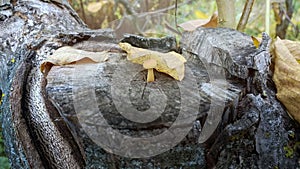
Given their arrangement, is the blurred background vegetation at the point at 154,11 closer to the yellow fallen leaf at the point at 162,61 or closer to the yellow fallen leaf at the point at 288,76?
the yellow fallen leaf at the point at 288,76

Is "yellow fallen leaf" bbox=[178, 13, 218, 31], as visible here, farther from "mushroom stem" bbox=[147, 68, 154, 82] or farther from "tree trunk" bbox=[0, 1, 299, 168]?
"mushroom stem" bbox=[147, 68, 154, 82]

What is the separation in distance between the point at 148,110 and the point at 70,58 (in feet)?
1.08

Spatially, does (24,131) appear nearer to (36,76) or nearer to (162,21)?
(36,76)

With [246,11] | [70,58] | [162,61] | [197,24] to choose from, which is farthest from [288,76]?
[246,11]

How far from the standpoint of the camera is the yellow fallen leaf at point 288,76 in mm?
913

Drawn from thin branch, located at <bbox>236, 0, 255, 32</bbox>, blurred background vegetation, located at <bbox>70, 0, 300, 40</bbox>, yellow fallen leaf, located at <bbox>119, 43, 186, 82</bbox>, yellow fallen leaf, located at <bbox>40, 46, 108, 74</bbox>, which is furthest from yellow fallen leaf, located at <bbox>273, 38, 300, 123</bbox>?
blurred background vegetation, located at <bbox>70, 0, 300, 40</bbox>

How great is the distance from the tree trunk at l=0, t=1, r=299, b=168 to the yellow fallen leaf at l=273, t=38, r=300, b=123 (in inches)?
0.9

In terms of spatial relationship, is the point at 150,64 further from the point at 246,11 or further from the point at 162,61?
the point at 246,11

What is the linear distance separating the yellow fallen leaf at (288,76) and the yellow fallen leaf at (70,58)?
52cm

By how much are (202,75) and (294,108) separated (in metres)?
0.27

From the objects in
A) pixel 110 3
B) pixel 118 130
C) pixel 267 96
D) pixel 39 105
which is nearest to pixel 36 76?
pixel 39 105

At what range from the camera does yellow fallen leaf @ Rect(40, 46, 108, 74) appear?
0.96 m

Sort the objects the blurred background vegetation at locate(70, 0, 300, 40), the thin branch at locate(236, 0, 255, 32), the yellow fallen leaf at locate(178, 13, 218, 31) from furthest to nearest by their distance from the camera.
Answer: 1. the blurred background vegetation at locate(70, 0, 300, 40)
2. the thin branch at locate(236, 0, 255, 32)
3. the yellow fallen leaf at locate(178, 13, 218, 31)

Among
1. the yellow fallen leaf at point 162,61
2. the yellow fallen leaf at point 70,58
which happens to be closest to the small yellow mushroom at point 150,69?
the yellow fallen leaf at point 162,61
